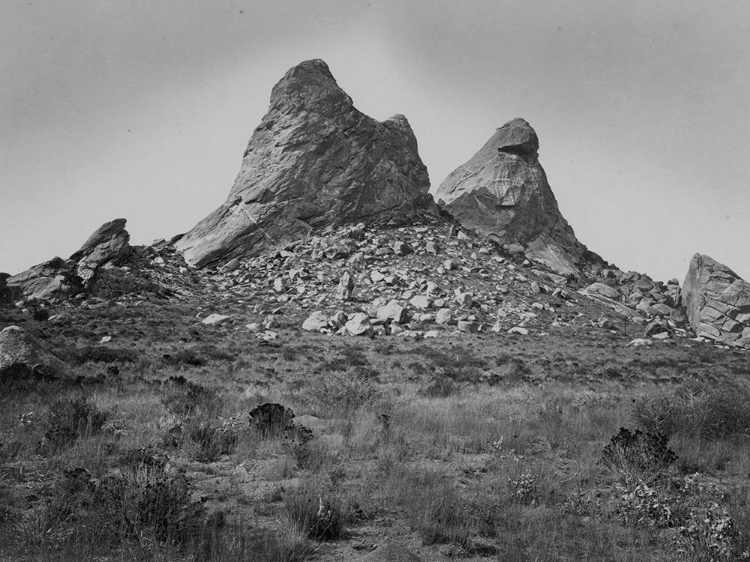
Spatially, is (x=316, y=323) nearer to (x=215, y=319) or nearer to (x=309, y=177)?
(x=215, y=319)

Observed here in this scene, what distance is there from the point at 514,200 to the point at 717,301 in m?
37.5

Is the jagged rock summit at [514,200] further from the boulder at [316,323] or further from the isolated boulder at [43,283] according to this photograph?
the isolated boulder at [43,283]

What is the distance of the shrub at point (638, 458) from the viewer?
19.2ft

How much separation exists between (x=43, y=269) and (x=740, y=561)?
54.7 metres

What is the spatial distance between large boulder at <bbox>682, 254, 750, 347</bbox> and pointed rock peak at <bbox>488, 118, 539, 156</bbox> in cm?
3825

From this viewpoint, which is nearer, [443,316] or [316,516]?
[316,516]

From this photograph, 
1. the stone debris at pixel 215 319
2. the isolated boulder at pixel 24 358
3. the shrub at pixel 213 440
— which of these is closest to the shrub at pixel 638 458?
the shrub at pixel 213 440

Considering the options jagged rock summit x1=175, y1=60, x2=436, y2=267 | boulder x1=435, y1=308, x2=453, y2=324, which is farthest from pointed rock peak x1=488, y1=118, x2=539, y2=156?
boulder x1=435, y1=308, x2=453, y2=324

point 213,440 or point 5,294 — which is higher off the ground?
point 5,294

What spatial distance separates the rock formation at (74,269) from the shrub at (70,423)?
1549 inches

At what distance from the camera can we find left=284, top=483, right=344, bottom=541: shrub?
4.53m

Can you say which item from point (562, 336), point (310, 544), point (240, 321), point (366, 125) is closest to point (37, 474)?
point (310, 544)

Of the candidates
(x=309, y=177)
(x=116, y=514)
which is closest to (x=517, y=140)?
(x=309, y=177)

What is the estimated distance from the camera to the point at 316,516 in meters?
4.64
